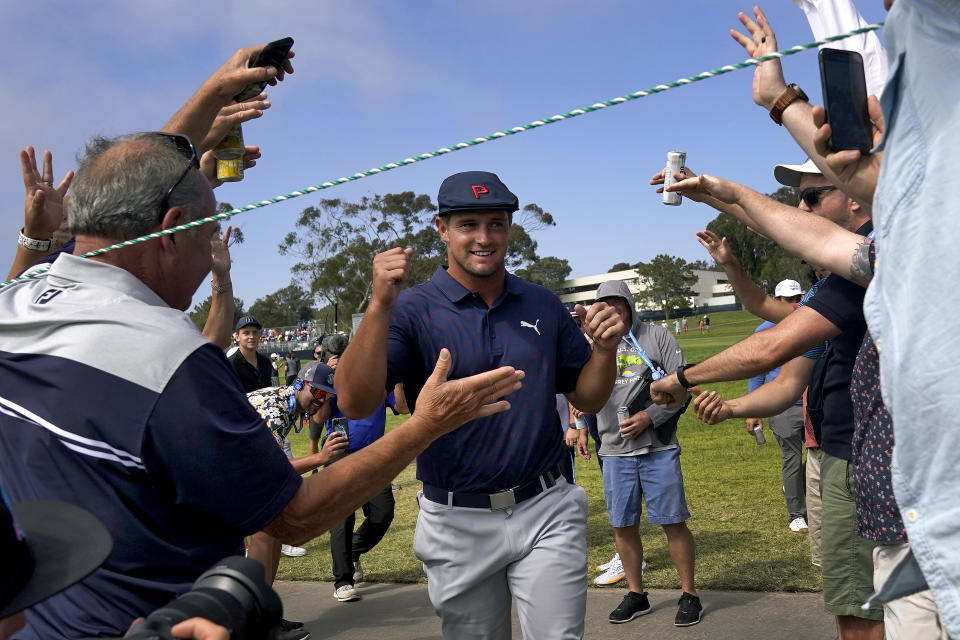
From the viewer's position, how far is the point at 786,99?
2.21 meters

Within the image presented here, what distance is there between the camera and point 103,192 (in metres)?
2.05

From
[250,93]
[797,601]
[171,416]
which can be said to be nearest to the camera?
[171,416]

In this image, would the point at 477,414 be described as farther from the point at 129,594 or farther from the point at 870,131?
the point at 870,131

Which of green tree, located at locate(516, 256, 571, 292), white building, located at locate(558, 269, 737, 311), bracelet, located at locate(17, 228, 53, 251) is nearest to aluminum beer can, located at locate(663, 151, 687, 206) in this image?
bracelet, located at locate(17, 228, 53, 251)

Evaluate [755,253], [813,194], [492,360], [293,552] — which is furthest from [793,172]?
[755,253]

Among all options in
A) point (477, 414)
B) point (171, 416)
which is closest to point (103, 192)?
point (171, 416)

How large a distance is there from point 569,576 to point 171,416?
222 centimetres

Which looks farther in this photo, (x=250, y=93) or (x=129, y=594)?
(x=250, y=93)

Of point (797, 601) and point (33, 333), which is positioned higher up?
point (33, 333)

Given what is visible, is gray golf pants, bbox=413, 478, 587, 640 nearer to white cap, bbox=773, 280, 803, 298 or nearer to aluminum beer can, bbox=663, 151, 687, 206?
aluminum beer can, bbox=663, 151, 687, 206

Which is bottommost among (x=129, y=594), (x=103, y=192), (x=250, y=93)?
(x=129, y=594)

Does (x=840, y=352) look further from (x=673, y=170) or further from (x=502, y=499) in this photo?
(x=502, y=499)

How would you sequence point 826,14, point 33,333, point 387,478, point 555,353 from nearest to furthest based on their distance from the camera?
point 33,333 → point 387,478 → point 826,14 → point 555,353

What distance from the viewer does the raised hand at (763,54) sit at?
225 cm
